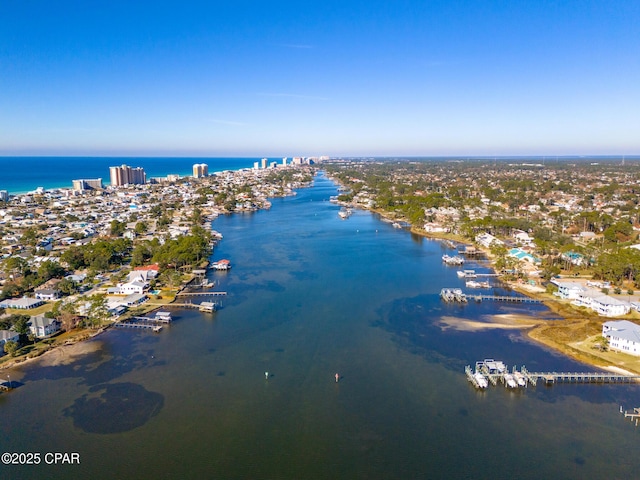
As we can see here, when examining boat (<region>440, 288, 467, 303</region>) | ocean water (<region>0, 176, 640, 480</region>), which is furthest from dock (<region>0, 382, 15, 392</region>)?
boat (<region>440, 288, 467, 303</region>)

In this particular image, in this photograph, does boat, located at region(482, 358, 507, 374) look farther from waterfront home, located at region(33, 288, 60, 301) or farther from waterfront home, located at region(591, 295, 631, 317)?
waterfront home, located at region(33, 288, 60, 301)

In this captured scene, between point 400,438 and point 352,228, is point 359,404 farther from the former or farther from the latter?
point 352,228

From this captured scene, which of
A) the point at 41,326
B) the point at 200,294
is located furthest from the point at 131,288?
the point at 41,326

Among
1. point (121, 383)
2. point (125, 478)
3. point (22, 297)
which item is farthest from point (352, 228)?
point (125, 478)

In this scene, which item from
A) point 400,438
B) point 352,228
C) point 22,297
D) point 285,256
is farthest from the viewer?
point 352,228

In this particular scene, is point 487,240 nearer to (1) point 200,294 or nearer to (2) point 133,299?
(1) point 200,294

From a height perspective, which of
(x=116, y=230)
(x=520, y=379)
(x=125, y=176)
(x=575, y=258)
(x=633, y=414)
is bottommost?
(x=633, y=414)

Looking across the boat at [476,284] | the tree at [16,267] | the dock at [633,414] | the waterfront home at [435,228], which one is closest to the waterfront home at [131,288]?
the tree at [16,267]
